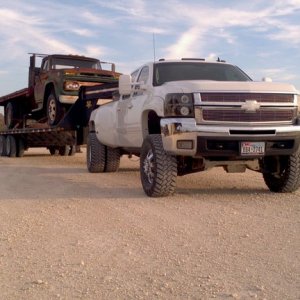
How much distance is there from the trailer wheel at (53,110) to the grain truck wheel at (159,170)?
7.41 metres

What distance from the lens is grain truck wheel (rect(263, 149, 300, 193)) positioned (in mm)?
7633

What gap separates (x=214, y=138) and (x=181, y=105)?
60 cm

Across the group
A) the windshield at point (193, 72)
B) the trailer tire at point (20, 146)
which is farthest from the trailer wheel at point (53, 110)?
the windshield at point (193, 72)

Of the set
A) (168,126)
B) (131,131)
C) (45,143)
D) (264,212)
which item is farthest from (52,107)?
(264,212)

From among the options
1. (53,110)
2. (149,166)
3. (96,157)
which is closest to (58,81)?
(53,110)

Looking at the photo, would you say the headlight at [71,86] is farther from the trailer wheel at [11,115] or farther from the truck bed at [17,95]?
the trailer wheel at [11,115]

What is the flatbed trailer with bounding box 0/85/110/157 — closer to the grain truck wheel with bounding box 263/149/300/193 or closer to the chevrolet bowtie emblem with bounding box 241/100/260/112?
the grain truck wheel with bounding box 263/149/300/193

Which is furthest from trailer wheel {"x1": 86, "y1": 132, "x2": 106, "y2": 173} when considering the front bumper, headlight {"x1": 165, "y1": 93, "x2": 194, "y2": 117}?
headlight {"x1": 165, "y1": 93, "x2": 194, "y2": 117}

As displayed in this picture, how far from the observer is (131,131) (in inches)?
353

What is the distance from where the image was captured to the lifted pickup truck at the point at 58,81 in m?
14.2

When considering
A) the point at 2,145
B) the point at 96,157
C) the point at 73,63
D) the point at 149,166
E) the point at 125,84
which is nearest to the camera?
the point at 149,166

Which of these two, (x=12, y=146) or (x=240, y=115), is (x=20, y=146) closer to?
(x=12, y=146)

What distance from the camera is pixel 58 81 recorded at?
14.2 metres

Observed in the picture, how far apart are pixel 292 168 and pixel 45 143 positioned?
1095cm
